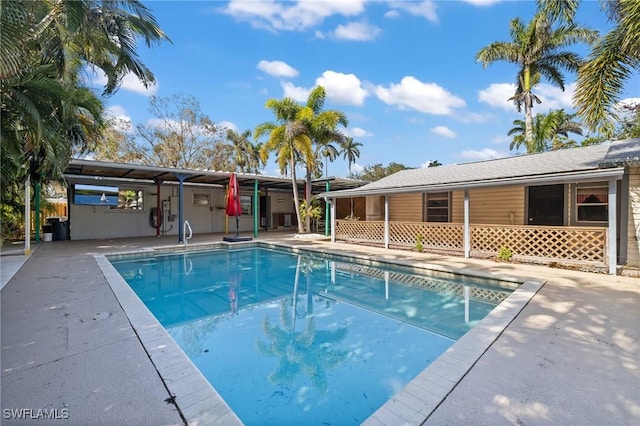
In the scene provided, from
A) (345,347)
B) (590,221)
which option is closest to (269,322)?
(345,347)

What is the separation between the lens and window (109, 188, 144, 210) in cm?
1566

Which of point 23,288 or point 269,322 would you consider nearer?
point 269,322

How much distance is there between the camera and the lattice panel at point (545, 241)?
7.70 metres

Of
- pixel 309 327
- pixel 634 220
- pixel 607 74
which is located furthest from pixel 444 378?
pixel 607 74

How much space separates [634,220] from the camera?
293 inches

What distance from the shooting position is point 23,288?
5.87m

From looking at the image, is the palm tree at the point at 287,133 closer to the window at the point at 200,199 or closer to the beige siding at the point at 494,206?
the window at the point at 200,199

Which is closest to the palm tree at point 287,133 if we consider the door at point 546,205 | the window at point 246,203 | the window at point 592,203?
the window at point 246,203

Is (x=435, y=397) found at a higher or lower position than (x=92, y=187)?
lower

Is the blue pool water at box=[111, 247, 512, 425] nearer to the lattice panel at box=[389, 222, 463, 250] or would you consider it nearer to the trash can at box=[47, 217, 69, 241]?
the lattice panel at box=[389, 222, 463, 250]

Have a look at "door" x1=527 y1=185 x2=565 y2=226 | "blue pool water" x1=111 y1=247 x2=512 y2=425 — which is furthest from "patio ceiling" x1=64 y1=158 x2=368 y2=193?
"door" x1=527 y1=185 x2=565 y2=226

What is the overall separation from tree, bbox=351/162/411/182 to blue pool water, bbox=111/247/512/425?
35.4 m

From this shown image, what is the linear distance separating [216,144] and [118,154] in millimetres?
7571

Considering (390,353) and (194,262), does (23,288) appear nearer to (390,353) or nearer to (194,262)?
(194,262)
